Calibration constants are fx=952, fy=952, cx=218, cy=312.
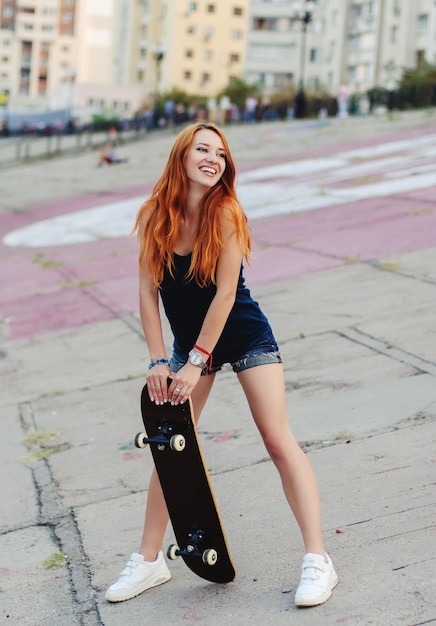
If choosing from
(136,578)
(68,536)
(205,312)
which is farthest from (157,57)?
(136,578)

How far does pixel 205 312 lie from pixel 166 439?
0.51 metres

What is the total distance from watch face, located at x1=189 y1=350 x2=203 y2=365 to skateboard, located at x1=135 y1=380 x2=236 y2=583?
122 millimetres

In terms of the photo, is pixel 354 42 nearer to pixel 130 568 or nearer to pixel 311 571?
pixel 130 568

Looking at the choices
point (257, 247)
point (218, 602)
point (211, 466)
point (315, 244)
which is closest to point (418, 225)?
point (315, 244)

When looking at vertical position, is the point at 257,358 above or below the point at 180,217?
below

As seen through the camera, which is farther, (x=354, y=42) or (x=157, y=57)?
(x=354, y=42)

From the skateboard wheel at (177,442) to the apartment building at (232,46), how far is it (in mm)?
49367

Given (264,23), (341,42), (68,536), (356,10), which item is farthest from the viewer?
(264,23)

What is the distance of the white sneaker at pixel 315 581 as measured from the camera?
347cm

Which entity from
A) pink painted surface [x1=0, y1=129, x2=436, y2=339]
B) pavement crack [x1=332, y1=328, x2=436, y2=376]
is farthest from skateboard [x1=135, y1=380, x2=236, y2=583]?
pink painted surface [x1=0, y1=129, x2=436, y2=339]

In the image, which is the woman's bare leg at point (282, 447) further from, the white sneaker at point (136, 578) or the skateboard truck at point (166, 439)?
the white sneaker at point (136, 578)

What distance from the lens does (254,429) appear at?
19.1 ft

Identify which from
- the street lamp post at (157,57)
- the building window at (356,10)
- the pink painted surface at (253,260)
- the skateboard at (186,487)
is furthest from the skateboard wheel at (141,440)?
the building window at (356,10)

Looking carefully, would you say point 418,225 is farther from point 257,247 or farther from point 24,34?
point 24,34
